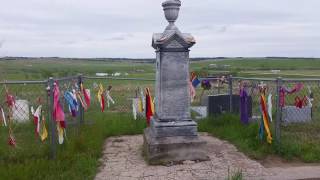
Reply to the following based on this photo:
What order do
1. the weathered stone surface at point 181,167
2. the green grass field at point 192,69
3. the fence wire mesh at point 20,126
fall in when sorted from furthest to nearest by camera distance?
the green grass field at point 192,69
the fence wire mesh at point 20,126
the weathered stone surface at point 181,167

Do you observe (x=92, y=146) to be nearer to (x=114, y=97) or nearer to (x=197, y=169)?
(x=197, y=169)

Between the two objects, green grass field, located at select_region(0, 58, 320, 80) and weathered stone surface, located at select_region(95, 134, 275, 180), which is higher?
green grass field, located at select_region(0, 58, 320, 80)

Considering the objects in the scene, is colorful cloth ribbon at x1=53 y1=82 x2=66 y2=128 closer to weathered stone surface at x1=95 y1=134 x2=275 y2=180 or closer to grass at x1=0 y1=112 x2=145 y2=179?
grass at x1=0 y1=112 x2=145 y2=179

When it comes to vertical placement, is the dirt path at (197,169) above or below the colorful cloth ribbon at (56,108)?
below

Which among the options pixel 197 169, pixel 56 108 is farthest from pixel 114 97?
pixel 197 169

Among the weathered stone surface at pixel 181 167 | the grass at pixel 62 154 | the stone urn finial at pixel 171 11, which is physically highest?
the stone urn finial at pixel 171 11

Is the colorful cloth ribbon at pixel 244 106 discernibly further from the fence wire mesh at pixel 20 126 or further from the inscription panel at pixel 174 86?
the fence wire mesh at pixel 20 126

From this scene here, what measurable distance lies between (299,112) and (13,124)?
7.65 m

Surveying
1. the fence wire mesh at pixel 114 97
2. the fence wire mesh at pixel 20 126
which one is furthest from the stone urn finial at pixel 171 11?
the fence wire mesh at pixel 114 97

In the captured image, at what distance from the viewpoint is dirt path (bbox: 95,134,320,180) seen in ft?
22.9

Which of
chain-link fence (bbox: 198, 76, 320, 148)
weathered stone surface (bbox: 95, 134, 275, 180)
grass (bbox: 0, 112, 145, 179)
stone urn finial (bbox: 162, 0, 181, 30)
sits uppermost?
stone urn finial (bbox: 162, 0, 181, 30)

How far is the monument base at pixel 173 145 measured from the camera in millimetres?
7887

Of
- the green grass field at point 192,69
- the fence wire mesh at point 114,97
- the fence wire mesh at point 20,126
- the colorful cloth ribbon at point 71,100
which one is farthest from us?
the green grass field at point 192,69

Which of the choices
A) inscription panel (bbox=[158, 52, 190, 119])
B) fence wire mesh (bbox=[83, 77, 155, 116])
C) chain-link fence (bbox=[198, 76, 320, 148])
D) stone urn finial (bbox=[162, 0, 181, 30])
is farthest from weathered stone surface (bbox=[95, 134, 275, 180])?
fence wire mesh (bbox=[83, 77, 155, 116])
